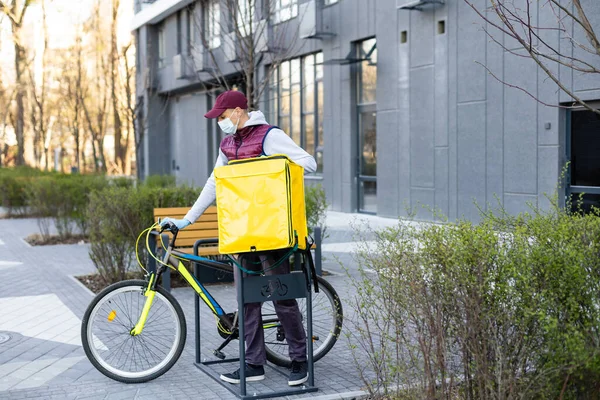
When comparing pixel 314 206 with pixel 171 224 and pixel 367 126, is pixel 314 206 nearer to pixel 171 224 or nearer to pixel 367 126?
pixel 171 224

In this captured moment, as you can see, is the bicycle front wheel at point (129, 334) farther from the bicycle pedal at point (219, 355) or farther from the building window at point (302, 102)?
Answer: the building window at point (302, 102)

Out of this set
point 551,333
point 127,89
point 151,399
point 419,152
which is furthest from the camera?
point 127,89

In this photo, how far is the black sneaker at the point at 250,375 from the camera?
215 inches

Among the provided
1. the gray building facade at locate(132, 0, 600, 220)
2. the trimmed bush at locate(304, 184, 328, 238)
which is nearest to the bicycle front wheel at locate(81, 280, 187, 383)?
the trimmed bush at locate(304, 184, 328, 238)

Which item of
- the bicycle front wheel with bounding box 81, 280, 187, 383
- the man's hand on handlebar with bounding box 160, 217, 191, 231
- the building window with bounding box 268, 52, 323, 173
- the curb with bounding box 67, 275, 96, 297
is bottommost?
the curb with bounding box 67, 275, 96, 297

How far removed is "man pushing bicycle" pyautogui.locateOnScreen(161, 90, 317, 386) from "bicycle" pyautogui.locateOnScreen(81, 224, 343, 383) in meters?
0.23

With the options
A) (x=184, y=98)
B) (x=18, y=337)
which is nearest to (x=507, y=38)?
(x=18, y=337)

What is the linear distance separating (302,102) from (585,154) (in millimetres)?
11175

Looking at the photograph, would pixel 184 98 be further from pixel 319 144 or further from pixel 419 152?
pixel 419 152

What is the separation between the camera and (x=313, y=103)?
75.9 ft

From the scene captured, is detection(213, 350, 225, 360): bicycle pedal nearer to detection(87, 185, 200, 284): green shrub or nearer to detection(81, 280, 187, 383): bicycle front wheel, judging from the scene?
detection(81, 280, 187, 383): bicycle front wheel

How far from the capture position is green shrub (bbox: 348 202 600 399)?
371 cm

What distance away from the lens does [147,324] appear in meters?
5.55

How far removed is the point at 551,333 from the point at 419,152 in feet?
47.2
